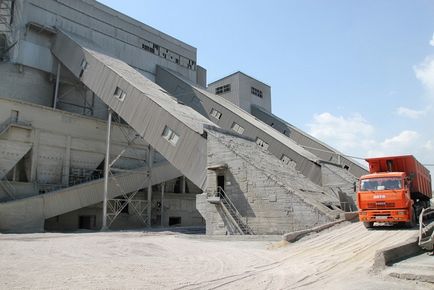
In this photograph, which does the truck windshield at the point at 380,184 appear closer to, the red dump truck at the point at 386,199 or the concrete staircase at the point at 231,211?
the red dump truck at the point at 386,199

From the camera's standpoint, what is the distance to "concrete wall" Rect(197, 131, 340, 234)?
54.9 ft

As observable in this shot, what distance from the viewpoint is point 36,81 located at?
29500 mm

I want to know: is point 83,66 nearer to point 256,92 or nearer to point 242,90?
point 242,90

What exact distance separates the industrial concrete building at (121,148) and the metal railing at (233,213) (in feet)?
0.19

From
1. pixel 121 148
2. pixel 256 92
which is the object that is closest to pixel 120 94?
pixel 121 148

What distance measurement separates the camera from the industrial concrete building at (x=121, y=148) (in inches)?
747

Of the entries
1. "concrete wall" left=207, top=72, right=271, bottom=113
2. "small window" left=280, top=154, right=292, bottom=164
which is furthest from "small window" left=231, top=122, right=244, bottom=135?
"concrete wall" left=207, top=72, right=271, bottom=113

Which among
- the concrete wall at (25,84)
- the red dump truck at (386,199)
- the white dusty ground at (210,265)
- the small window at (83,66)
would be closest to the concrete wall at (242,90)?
the small window at (83,66)

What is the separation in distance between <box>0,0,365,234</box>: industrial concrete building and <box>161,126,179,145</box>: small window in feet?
0.23

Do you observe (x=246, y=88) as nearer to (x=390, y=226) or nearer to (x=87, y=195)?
(x=87, y=195)

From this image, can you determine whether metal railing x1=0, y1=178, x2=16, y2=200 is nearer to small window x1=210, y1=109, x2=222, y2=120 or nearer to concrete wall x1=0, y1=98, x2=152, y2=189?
concrete wall x1=0, y1=98, x2=152, y2=189

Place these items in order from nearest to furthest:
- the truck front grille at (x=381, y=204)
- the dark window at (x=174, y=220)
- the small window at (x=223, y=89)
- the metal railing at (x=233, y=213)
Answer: the truck front grille at (x=381, y=204) < the metal railing at (x=233, y=213) < the dark window at (x=174, y=220) < the small window at (x=223, y=89)

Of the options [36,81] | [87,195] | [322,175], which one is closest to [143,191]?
[87,195]

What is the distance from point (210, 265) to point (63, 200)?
17.3m
